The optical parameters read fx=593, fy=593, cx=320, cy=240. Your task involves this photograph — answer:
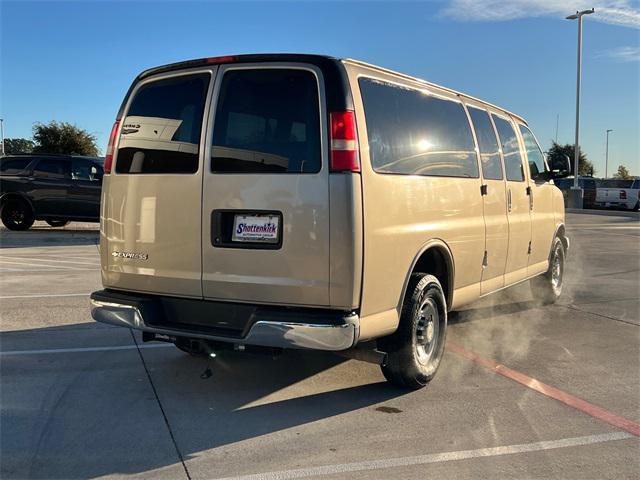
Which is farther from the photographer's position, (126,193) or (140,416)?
(126,193)

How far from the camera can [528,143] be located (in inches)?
274

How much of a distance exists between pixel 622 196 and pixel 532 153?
97.6 ft

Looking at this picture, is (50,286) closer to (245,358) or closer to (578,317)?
(245,358)

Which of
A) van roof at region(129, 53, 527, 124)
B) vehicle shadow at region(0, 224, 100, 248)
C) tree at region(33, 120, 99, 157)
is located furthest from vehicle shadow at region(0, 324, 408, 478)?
tree at region(33, 120, 99, 157)

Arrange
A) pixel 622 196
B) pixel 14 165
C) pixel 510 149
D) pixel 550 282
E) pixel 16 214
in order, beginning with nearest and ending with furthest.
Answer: pixel 510 149 → pixel 550 282 → pixel 14 165 → pixel 16 214 → pixel 622 196

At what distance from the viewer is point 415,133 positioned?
4488 millimetres

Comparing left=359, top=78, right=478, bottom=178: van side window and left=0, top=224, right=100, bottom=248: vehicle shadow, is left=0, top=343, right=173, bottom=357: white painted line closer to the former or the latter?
left=359, top=78, right=478, bottom=178: van side window

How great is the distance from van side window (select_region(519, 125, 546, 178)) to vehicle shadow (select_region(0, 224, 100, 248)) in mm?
10558

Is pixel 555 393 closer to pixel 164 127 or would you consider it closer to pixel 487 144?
pixel 487 144

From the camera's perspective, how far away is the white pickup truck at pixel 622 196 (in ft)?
107

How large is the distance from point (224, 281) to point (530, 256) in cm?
418

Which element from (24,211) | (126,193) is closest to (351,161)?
(126,193)

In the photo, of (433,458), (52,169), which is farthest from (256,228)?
(52,169)

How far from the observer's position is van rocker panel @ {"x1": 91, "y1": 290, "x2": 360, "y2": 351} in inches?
142
